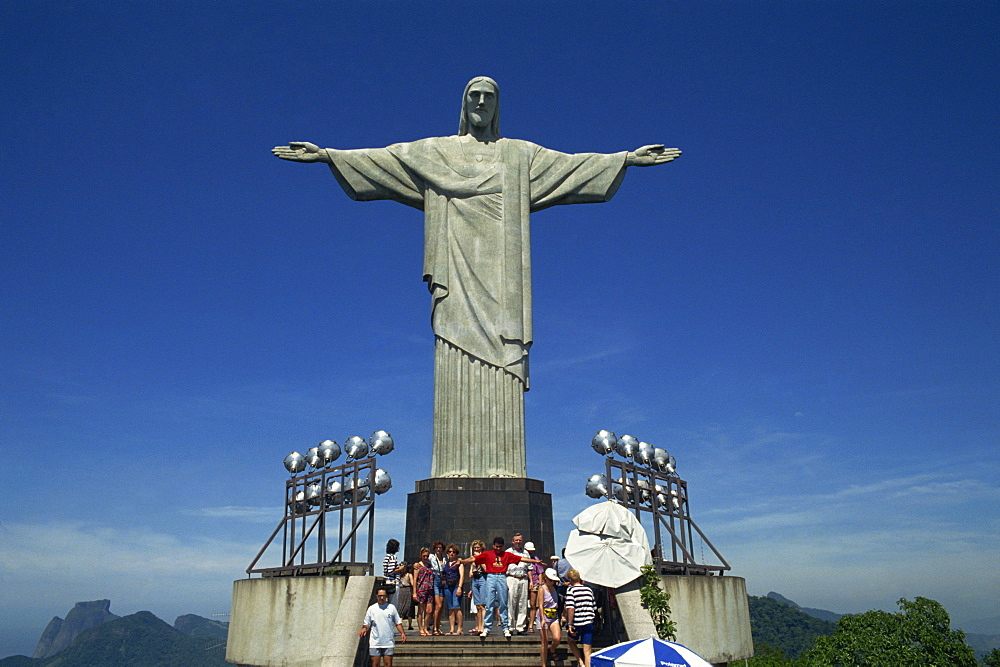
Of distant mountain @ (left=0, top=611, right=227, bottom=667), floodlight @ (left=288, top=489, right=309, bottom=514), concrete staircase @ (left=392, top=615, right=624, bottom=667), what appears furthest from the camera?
distant mountain @ (left=0, top=611, right=227, bottom=667)

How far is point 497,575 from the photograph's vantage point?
1065cm

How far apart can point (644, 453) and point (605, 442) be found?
0.91 meters

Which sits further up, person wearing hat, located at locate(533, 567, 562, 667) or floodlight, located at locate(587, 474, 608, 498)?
floodlight, located at locate(587, 474, 608, 498)

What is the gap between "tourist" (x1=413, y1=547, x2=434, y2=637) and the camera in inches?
436

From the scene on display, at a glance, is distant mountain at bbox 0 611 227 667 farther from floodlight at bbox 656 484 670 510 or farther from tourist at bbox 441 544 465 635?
tourist at bbox 441 544 465 635

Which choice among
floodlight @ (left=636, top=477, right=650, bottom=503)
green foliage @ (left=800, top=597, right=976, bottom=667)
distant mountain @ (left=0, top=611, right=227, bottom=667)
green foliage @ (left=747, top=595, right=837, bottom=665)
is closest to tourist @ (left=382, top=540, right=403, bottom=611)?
floodlight @ (left=636, top=477, right=650, bottom=503)

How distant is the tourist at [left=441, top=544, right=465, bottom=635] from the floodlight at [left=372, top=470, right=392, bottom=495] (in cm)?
402

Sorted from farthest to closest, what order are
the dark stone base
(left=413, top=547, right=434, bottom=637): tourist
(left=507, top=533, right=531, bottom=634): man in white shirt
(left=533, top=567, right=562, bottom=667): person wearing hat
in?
the dark stone base
(left=413, top=547, right=434, bottom=637): tourist
(left=507, top=533, right=531, bottom=634): man in white shirt
(left=533, top=567, right=562, bottom=667): person wearing hat

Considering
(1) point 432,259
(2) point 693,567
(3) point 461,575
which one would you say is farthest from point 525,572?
(1) point 432,259

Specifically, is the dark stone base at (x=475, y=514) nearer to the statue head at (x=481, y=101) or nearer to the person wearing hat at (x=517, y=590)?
the person wearing hat at (x=517, y=590)

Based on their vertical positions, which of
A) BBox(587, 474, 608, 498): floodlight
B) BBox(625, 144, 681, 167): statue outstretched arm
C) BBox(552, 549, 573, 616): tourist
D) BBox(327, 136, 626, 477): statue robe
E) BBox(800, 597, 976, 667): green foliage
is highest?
BBox(625, 144, 681, 167): statue outstretched arm

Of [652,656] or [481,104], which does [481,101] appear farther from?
[652,656]

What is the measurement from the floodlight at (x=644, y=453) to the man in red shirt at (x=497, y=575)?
615 cm

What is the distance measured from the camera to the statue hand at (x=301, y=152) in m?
16.3
